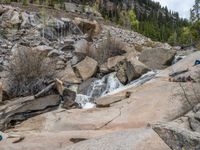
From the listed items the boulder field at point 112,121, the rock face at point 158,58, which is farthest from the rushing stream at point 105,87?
the boulder field at point 112,121

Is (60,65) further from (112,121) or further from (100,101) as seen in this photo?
(112,121)

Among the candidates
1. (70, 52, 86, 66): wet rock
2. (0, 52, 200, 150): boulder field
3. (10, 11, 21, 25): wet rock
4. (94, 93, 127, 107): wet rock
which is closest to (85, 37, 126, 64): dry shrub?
(70, 52, 86, 66): wet rock

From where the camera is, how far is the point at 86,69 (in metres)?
28.7

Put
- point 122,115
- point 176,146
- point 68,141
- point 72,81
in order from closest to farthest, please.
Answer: point 176,146 < point 68,141 < point 122,115 < point 72,81

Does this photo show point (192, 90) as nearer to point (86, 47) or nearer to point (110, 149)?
point (110, 149)

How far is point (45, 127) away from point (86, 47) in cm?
2040

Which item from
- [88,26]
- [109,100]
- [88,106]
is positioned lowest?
[88,106]

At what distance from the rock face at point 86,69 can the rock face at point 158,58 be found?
11.9 feet

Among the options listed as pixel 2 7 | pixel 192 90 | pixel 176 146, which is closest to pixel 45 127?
pixel 192 90

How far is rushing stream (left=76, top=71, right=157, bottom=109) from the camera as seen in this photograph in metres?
23.6

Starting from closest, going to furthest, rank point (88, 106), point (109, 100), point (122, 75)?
point (109, 100), point (88, 106), point (122, 75)

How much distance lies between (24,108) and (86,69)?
9.71 meters

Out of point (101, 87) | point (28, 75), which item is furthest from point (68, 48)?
point (28, 75)

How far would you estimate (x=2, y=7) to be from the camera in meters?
52.5
